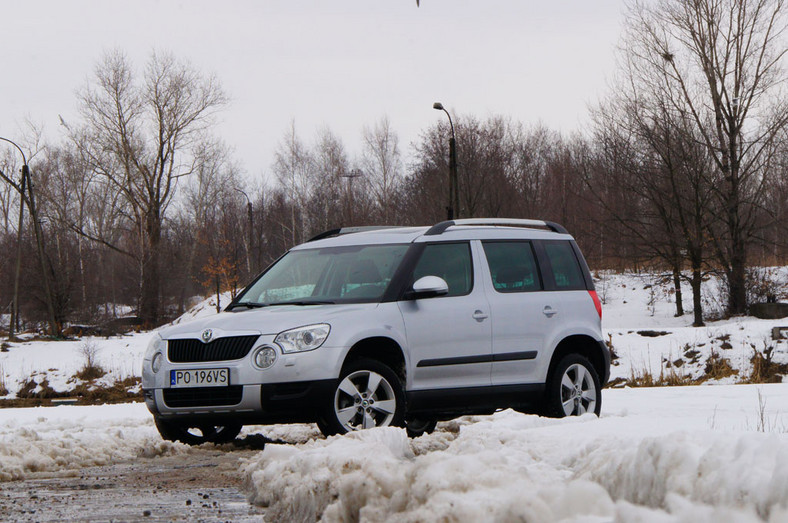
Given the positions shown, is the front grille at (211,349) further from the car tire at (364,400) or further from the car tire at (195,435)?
the car tire at (364,400)

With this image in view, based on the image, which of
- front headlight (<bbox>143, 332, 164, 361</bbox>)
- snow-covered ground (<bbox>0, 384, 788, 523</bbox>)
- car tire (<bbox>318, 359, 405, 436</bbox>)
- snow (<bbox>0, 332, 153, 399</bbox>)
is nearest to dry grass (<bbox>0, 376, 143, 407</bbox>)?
snow (<bbox>0, 332, 153, 399</bbox>)

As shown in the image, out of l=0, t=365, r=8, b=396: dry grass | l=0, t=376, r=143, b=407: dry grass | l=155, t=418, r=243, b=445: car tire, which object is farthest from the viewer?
l=0, t=365, r=8, b=396: dry grass

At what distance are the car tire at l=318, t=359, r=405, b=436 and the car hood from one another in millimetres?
444

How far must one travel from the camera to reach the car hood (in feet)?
25.5

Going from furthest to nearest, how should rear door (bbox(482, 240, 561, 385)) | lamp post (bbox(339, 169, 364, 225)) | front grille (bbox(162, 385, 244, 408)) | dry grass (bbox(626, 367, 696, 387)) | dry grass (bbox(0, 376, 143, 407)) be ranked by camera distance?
lamp post (bbox(339, 169, 364, 225)), dry grass (bbox(0, 376, 143, 407)), dry grass (bbox(626, 367, 696, 387)), rear door (bbox(482, 240, 561, 385)), front grille (bbox(162, 385, 244, 408))

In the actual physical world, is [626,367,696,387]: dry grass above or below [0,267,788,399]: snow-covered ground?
below

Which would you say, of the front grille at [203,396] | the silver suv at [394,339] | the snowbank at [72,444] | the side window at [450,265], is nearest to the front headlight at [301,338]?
the silver suv at [394,339]

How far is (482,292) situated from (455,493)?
14.9 ft

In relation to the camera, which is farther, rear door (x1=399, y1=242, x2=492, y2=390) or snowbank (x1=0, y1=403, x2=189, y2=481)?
rear door (x1=399, y1=242, x2=492, y2=390)

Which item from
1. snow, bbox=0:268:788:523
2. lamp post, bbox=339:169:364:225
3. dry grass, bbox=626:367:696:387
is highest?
lamp post, bbox=339:169:364:225

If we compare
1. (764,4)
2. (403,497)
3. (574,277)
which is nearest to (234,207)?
(764,4)

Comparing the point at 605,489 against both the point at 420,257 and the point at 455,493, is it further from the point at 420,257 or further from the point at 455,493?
the point at 420,257

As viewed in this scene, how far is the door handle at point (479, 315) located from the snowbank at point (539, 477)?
1799 millimetres

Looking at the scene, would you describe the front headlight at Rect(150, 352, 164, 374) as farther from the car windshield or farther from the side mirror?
the side mirror
